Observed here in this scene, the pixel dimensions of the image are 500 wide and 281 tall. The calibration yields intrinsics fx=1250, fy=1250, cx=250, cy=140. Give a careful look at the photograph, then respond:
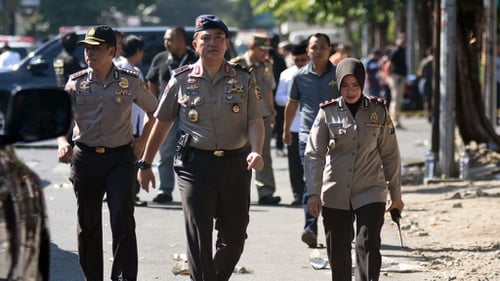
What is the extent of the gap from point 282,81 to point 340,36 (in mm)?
52897

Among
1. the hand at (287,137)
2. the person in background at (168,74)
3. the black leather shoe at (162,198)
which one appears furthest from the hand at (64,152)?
the black leather shoe at (162,198)

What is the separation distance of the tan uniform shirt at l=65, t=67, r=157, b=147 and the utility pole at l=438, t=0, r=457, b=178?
7.43m

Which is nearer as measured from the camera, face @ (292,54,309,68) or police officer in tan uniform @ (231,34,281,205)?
face @ (292,54,309,68)

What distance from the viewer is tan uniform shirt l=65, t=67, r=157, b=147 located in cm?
795

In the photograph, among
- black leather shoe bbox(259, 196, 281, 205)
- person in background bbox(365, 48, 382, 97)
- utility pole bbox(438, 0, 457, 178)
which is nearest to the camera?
black leather shoe bbox(259, 196, 281, 205)

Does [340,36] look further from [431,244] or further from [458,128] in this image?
[431,244]

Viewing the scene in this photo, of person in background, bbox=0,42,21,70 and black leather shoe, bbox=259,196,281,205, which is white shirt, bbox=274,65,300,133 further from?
person in background, bbox=0,42,21,70

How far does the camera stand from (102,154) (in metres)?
7.92

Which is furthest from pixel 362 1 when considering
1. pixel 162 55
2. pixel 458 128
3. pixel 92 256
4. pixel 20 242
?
pixel 20 242

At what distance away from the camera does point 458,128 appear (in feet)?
56.3

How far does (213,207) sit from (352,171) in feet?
2.84

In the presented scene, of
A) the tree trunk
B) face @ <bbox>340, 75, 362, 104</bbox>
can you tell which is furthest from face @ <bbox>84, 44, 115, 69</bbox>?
the tree trunk

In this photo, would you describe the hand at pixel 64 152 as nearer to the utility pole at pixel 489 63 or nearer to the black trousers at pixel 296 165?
the black trousers at pixel 296 165

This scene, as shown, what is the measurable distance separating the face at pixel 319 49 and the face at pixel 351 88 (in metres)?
2.71
